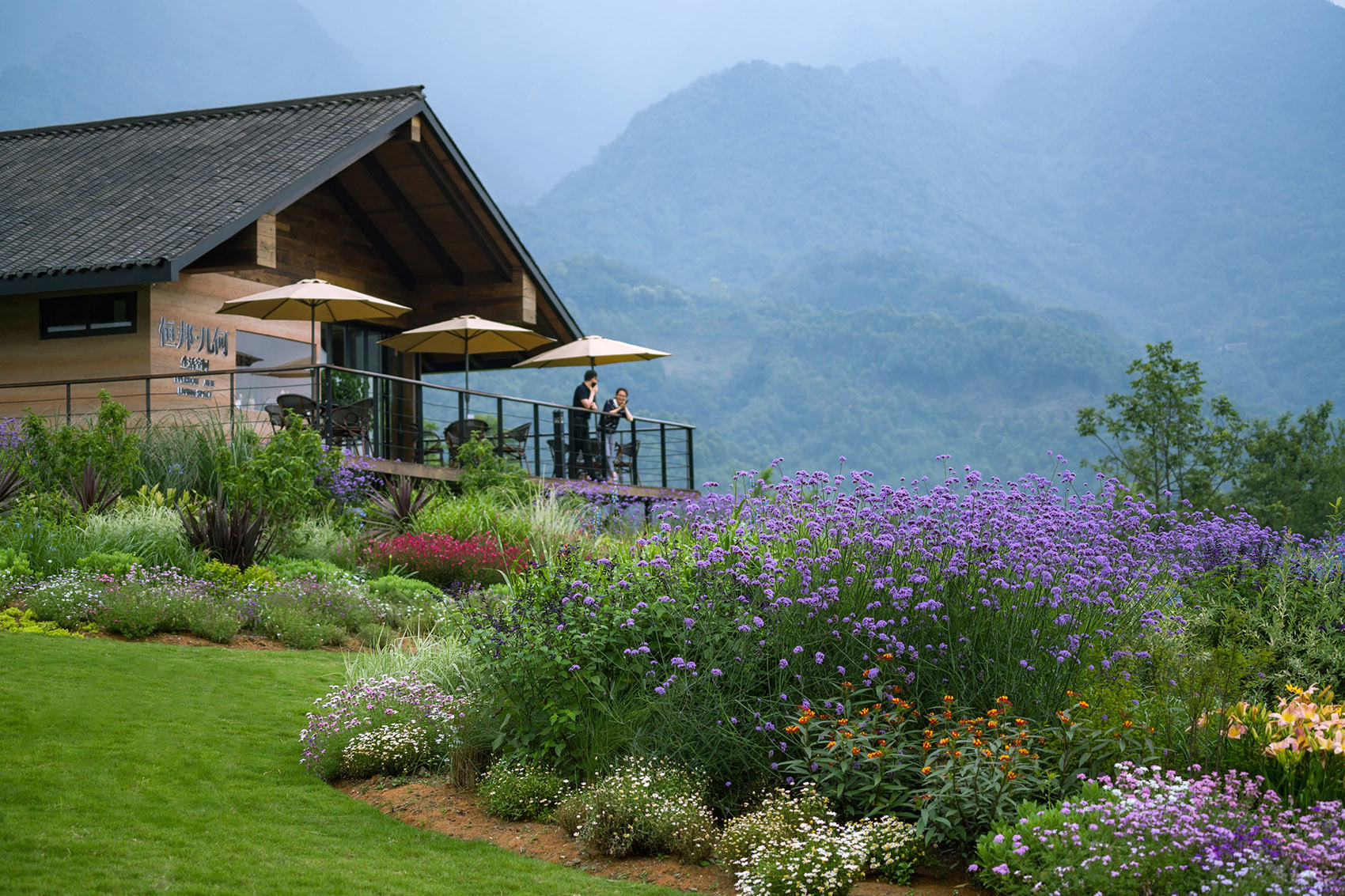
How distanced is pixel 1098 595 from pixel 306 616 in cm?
678

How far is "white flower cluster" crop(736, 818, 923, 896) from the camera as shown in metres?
4.93

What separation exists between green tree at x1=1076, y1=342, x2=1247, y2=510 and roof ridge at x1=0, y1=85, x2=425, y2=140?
20074 mm

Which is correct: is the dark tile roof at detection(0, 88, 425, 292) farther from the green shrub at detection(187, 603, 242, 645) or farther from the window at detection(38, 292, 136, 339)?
the green shrub at detection(187, 603, 242, 645)

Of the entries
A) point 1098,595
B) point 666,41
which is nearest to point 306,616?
point 1098,595

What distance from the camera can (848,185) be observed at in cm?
14712

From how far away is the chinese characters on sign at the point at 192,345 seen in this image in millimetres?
16078

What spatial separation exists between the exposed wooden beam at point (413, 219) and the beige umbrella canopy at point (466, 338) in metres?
1.81

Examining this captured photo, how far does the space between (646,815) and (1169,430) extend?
97.2 ft

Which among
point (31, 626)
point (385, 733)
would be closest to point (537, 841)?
point (385, 733)

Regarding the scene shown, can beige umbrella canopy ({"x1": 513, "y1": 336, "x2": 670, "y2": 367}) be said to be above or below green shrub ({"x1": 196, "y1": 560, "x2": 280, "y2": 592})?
above

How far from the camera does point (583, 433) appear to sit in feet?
65.9

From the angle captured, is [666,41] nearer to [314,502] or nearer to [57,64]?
[57,64]

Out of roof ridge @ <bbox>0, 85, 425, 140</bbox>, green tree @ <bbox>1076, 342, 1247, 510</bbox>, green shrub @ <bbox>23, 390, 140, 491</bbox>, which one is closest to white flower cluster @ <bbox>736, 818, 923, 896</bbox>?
green shrub @ <bbox>23, 390, 140, 491</bbox>

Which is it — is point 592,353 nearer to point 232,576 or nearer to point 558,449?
point 558,449
